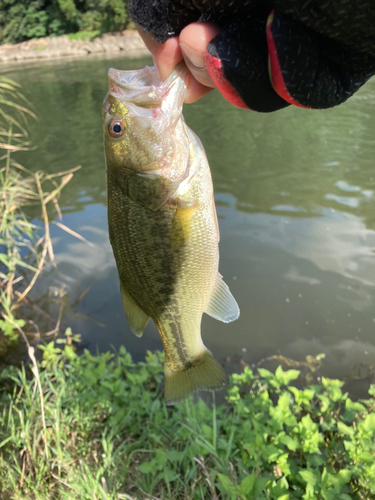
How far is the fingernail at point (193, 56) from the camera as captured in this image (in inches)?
53.0

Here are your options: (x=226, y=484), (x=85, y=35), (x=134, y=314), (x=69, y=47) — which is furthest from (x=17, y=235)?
(x=85, y=35)

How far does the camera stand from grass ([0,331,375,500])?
2.31 metres

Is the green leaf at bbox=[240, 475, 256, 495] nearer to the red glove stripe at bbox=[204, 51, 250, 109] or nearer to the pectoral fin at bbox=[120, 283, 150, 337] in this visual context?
the pectoral fin at bbox=[120, 283, 150, 337]

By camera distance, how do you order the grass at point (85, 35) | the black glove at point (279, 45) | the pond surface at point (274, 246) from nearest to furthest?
the black glove at point (279, 45)
the pond surface at point (274, 246)
the grass at point (85, 35)

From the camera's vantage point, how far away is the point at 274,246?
6574 millimetres

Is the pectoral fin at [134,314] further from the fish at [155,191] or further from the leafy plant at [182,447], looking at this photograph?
the leafy plant at [182,447]

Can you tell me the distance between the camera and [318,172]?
30.7 feet

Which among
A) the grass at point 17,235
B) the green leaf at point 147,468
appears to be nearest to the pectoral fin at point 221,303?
the green leaf at point 147,468

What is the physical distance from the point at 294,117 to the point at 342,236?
9.39 meters

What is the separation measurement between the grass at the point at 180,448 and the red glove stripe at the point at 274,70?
2.04 meters

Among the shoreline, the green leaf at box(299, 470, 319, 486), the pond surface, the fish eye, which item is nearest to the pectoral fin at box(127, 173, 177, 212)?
the fish eye

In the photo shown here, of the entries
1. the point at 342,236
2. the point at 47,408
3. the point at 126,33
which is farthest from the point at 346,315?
the point at 126,33

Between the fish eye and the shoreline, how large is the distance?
146 ft

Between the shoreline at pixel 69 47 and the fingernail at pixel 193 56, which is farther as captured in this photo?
the shoreline at pixel 69 47
